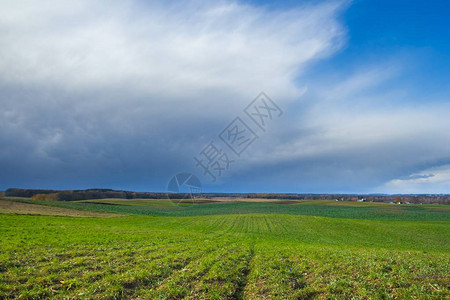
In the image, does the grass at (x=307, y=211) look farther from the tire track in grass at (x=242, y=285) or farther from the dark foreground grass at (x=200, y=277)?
the tire track in grass at (x=242, y=285)

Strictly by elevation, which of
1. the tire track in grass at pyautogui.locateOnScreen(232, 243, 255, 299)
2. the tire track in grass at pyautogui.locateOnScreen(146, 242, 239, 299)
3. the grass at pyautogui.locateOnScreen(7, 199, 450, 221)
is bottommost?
the grass at pyautogui.locateOnScreen(7, 199, 450, 221)

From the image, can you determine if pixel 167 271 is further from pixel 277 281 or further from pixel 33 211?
pixel 33 211

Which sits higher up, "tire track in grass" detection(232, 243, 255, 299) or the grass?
"tire track in grass" detection(232, 243, 255, 299)

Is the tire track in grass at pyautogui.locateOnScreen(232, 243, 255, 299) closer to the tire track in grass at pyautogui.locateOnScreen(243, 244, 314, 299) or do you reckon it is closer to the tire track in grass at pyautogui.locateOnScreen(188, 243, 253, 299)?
the tire track in grass at pyautogui.locateOnScreen(188, 243, 253, 299)

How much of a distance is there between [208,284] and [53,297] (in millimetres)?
5915

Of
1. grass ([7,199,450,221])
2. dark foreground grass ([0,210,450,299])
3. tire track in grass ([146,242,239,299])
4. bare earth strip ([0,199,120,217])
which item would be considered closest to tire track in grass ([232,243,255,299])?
dark foreground grass ([0,210,450,299])

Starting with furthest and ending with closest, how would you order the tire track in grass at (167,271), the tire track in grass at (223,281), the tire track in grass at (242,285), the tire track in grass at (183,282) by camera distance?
the tire track in grass at (167,271)
the tire track in grass at (242,285)
the tire track in grass at (223,281)
the tire track in grass at (183,282)

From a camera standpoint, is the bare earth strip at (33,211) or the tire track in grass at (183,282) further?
the bare earth strip at (33,211)

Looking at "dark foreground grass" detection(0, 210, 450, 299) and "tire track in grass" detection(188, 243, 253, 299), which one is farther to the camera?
"tire track in grass" detection(188, 243, 253, 299)

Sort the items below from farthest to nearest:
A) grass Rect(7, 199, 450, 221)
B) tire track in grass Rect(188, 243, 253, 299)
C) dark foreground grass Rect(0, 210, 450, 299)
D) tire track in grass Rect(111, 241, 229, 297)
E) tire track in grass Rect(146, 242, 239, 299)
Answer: grass Rect(7, 199, 450, 221), tire track in grass Rect(111, 241, 229, 297), tire track in grass Rect(188, 243, 253, 299), tire track in grass Rect(146, 242, 239, 299), dark foreground grass Rect(0, 210, 450, 299)

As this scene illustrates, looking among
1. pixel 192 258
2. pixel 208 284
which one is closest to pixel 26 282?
pixel 208 284

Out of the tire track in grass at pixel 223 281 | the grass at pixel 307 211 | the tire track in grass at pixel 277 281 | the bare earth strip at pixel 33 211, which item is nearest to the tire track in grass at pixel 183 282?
the tire track in grass at pixel 223 281

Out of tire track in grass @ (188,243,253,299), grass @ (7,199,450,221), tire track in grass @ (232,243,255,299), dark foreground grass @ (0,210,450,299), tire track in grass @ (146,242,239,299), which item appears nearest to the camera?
dark foreground grass @ (0,210,450,299)

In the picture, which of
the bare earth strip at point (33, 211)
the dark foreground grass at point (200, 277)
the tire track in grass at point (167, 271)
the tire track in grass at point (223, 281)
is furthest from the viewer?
the bare earth strip at point (33, 211)
